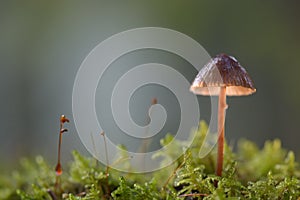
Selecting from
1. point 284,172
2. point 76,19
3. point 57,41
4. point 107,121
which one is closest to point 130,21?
point 76,19

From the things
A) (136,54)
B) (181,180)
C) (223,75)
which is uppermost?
(136,54)

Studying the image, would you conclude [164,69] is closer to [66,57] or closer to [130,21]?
[130,21]

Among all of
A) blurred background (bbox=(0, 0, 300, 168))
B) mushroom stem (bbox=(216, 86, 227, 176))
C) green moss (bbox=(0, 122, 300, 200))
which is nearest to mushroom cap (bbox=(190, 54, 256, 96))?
mushroom stem (bbox=(216, 86, 227, 176))

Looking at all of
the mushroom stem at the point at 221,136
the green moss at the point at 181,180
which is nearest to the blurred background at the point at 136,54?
the green moss at the point at 181,180

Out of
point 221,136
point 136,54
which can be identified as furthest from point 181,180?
point 136,54

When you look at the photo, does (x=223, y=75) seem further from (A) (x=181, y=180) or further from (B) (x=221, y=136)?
(A) (x=181, y=180)
